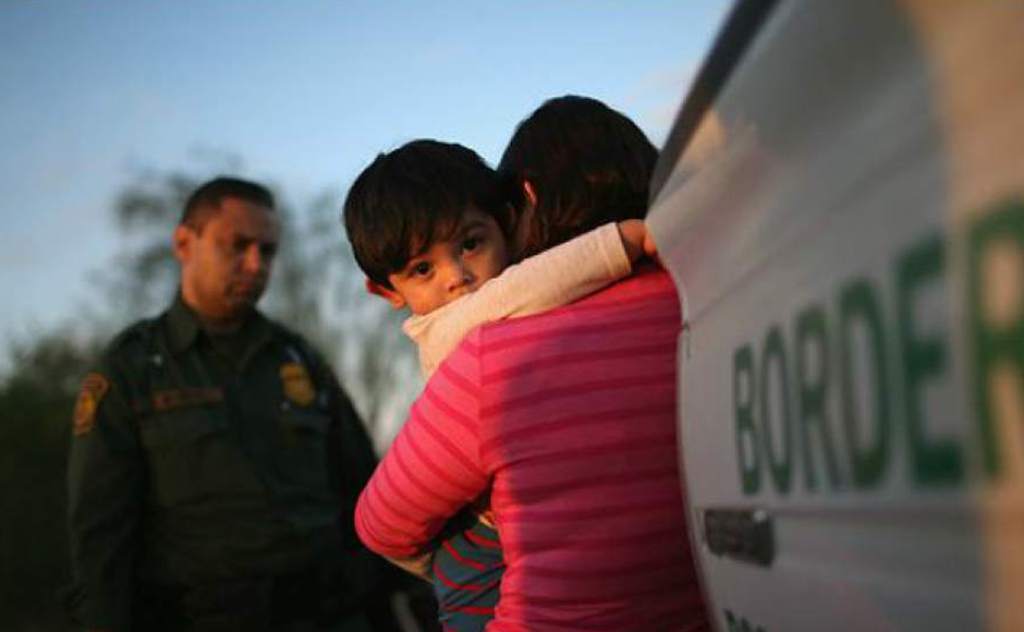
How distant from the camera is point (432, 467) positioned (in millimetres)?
1611

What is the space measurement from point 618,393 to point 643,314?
0.13 meters

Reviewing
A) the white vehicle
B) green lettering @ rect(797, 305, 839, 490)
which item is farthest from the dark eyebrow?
green lettering @ rect(797, 305, 839, 490)

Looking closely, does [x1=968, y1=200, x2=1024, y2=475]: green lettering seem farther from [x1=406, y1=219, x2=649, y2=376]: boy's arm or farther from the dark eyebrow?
the dark eyebrow

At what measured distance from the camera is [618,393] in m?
1.53

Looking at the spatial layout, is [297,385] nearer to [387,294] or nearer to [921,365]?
[387,294]

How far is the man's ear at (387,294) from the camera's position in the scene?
215 cm

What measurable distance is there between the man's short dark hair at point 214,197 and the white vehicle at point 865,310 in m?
Result: 3.22

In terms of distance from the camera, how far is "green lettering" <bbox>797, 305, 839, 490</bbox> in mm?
893

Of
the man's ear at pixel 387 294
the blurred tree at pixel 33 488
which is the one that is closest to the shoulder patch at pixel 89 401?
the man's ear at pixel 387 294

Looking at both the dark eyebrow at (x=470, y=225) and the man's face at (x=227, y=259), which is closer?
the dark eyebrow at (x=470, y=225)

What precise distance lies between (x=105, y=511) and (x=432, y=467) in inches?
92.3

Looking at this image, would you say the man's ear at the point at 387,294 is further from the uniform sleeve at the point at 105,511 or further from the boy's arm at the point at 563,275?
the uniform sleeve at the point at 105,511

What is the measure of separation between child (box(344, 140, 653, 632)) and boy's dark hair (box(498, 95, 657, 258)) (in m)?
0.14

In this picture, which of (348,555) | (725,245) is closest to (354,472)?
(348,555)
